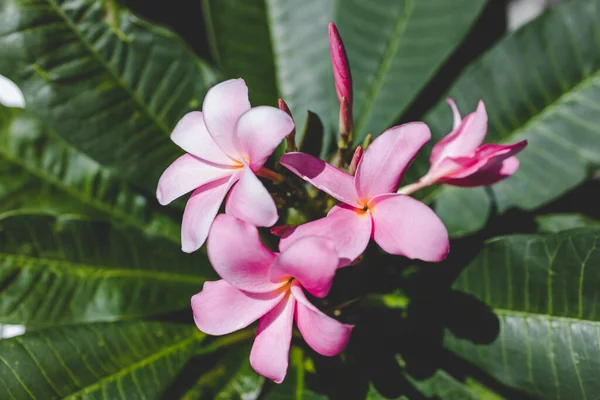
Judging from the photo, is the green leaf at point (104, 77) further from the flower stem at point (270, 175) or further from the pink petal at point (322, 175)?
the pink petal at point (322, 175)

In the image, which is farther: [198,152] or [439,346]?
[439,346]

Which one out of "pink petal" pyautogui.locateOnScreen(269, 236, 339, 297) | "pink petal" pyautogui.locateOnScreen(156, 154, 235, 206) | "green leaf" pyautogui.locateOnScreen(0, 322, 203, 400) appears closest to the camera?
"pink petal" pyautogui.locateOnScreen(269, 236, 339, 297)

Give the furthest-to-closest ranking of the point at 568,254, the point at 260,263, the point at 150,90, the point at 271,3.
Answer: the point at 271,3 < the point at 150,90 < the point at 568,254 < the point at 260,263

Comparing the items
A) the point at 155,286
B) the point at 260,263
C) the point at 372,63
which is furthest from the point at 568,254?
the point at 155,286

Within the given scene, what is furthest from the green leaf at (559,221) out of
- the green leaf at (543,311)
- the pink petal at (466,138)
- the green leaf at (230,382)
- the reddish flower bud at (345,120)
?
the green leaf at (230,382)

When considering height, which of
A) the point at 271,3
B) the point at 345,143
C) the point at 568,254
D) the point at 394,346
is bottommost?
the point at 394,346

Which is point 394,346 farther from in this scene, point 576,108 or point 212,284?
point 576,108

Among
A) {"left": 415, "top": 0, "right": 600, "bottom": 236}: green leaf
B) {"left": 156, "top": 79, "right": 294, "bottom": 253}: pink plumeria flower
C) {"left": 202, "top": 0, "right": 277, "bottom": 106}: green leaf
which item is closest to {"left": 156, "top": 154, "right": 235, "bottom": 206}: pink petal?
{"left": 156, "top": 79, "right": 294, "bottom": 253}: pink plumeria flower

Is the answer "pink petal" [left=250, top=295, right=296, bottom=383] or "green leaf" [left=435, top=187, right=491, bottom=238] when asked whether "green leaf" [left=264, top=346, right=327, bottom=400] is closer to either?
"pink petal" [left=250, top=295, right=296, bottom=383]
